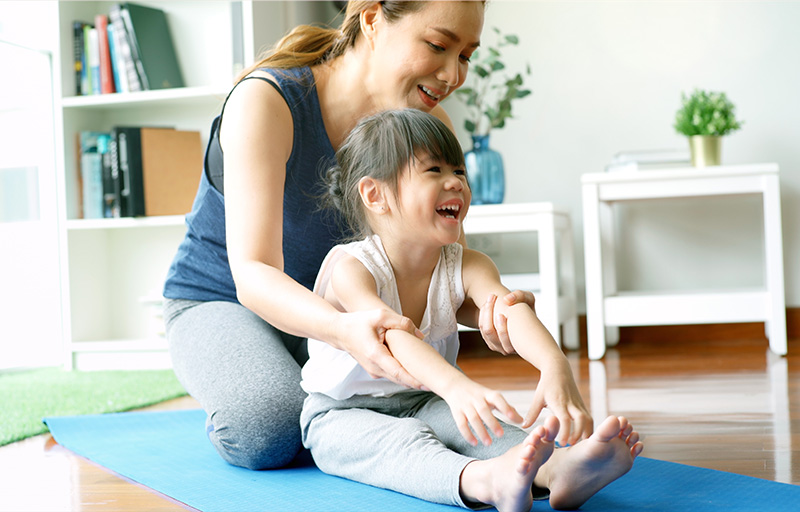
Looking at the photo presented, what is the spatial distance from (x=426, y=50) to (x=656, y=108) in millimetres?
1770

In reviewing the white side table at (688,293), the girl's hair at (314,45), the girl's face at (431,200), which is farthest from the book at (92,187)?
the girl's face at (431,200)

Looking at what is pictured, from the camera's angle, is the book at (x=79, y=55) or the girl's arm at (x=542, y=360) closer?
the girl's arm at (x=542, y=360)

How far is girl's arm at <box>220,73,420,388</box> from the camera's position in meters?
0.76

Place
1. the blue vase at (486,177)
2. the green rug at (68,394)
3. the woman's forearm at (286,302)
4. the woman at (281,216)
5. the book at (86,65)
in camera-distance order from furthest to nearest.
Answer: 1. the book at (86,65)
2. the blue vase at (486,177)
3. the green rug at (68,394)
4. the woman at (281,216)
5. the woman's forearm at (286,302)

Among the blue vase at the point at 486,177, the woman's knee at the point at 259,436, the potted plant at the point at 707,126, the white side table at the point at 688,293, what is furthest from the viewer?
the blue vase at the point at 486,177

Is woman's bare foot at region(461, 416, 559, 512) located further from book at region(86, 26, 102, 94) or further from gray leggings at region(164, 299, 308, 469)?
book at region(86, 26, 102, 94)

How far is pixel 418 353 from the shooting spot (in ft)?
2.45

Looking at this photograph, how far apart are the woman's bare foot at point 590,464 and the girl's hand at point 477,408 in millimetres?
116

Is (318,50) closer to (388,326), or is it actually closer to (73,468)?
(388,326)

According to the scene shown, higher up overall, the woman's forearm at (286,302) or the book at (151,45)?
the book at (151,45)

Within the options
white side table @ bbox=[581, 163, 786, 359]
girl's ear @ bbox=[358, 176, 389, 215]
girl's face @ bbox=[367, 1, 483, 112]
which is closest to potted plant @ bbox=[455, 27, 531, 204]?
white side table @ bbox=[581, 163, 786, 359]

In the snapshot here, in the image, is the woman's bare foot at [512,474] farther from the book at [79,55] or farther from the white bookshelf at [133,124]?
the book at [79,55]

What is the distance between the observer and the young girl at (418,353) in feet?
2.53

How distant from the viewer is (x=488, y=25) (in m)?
2.69
